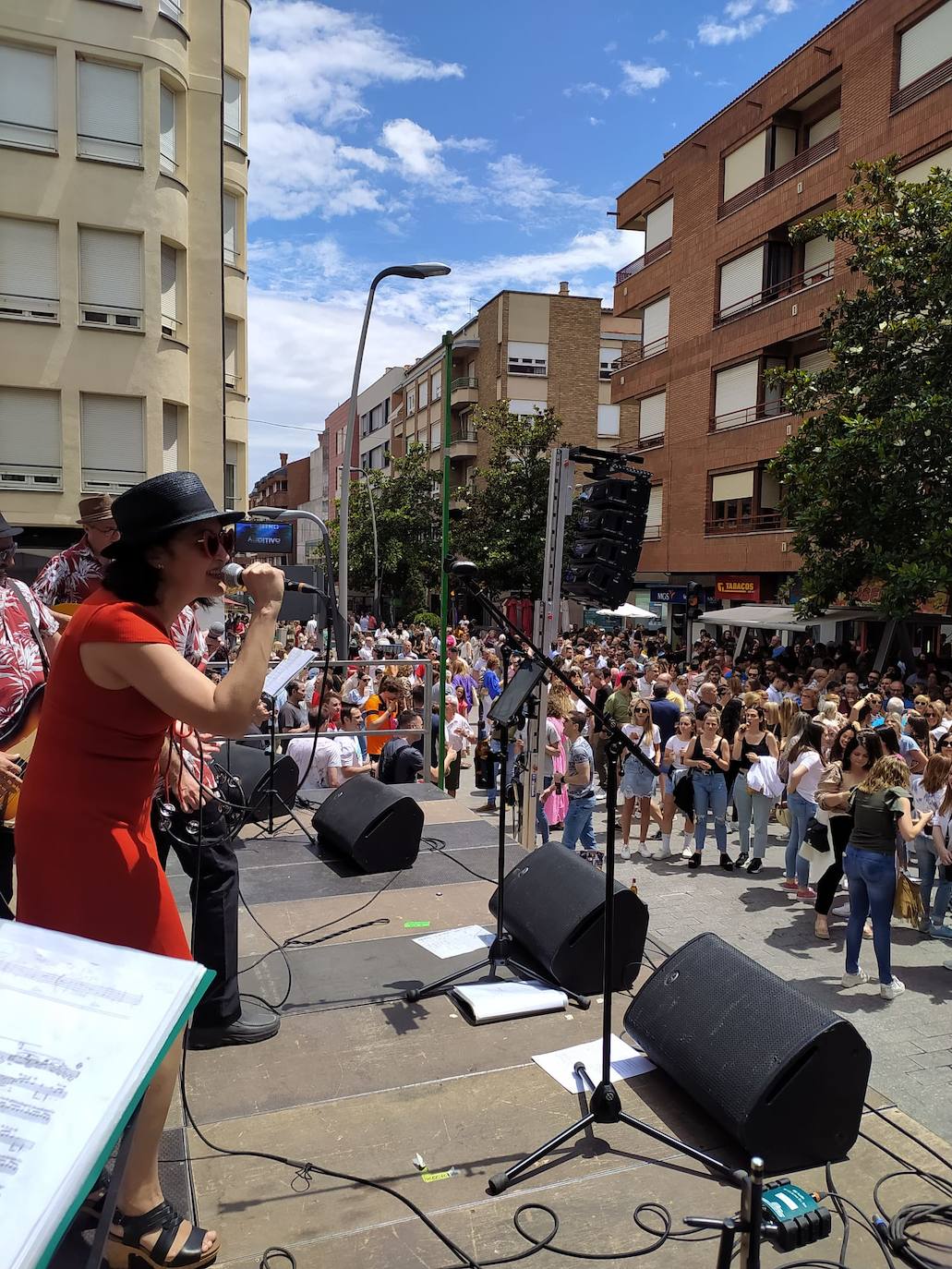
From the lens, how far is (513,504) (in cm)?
3272

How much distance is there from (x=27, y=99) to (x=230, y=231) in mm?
6196

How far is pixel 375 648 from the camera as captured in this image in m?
20.9

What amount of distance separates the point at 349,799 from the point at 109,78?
1846 centimetres

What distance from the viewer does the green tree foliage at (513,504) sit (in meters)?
32.2

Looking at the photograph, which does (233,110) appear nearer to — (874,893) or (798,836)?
(798,836)

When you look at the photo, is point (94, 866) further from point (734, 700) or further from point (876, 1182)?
point (734, 700)

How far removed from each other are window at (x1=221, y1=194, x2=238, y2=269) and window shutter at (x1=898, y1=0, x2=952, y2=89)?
16754 millimetres

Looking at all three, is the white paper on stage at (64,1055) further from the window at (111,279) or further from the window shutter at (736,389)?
the window shutter at (736,389)

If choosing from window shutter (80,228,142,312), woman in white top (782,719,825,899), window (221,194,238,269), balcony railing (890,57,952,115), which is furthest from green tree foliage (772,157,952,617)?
window (221,194,238,269)

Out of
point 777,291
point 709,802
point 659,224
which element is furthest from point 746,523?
point 709,802

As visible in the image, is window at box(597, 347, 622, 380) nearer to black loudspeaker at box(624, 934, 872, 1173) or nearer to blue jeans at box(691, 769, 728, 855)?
blue jeans at box(691, 769, 728, 855)

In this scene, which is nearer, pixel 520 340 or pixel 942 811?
pixel 942 811

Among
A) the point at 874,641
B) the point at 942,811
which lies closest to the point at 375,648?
the point at 874,641

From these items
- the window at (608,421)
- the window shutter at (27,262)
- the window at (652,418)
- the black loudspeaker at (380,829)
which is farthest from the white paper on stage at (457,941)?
the window at (608,421)
